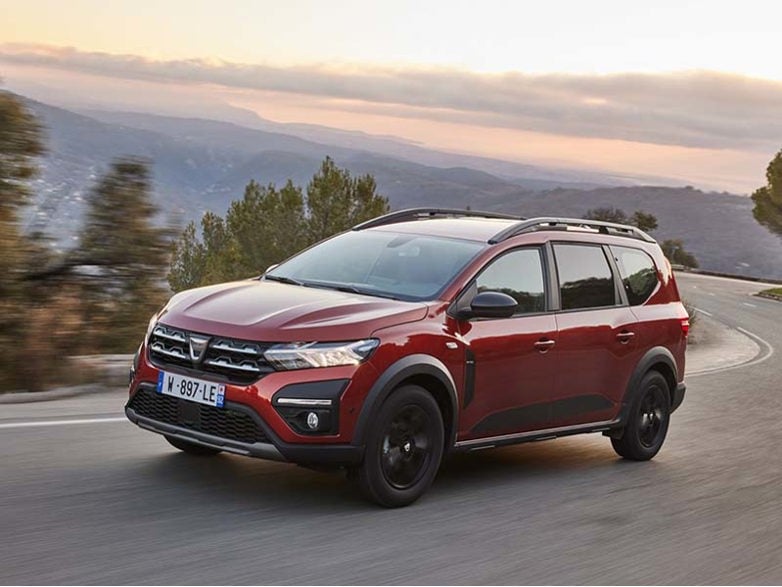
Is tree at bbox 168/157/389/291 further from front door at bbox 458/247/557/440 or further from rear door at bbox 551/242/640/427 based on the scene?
front door at bbox 458/247/557/440

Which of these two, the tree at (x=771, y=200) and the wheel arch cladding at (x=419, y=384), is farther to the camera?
the tree at (x=771, y=200)

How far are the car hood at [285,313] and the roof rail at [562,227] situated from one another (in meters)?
1.14

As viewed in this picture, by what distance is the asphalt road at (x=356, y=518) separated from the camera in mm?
5961

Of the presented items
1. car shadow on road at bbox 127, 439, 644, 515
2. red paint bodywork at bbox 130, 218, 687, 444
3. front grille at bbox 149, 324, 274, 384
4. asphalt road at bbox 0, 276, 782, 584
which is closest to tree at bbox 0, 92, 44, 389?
asphalt road at bbox 0, 276, 782, 584

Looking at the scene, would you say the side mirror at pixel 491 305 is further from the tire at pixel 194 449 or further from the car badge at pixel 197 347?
the tire at pixel 194 449

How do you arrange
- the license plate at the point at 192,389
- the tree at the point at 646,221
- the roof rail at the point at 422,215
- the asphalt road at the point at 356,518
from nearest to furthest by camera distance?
the asphalt road at the point at 356,518
the license plate at the point at 192,389
the roof rail at the point at 422,215
the tree at the point at 646,221

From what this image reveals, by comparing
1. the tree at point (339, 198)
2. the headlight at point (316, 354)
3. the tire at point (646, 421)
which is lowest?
the tree at point (339, 198)

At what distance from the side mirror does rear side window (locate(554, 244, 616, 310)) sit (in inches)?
39.2

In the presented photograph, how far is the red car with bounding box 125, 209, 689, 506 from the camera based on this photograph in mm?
6887

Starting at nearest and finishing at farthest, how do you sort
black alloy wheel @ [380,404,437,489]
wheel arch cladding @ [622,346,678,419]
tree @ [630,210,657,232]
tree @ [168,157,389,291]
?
black alloy wheel @ [380,404,437,489], wheel arch cladding @ [622,346,678,419], tree @ [168,157,389,291], tree @ [630,210,657,232]

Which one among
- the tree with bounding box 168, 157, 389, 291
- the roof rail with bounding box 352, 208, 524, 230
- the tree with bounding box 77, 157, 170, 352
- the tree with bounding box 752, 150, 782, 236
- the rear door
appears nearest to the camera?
the rear door

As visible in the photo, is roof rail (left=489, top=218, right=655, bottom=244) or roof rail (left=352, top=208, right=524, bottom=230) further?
roof rail (left=352, top=208, right=524, bottom=230)

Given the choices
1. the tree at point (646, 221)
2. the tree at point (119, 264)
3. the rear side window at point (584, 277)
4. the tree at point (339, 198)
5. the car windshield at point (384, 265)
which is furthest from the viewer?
the tree at point (646, 221)

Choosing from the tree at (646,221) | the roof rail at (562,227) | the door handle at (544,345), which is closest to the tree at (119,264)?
the roof rail at (562,227)
